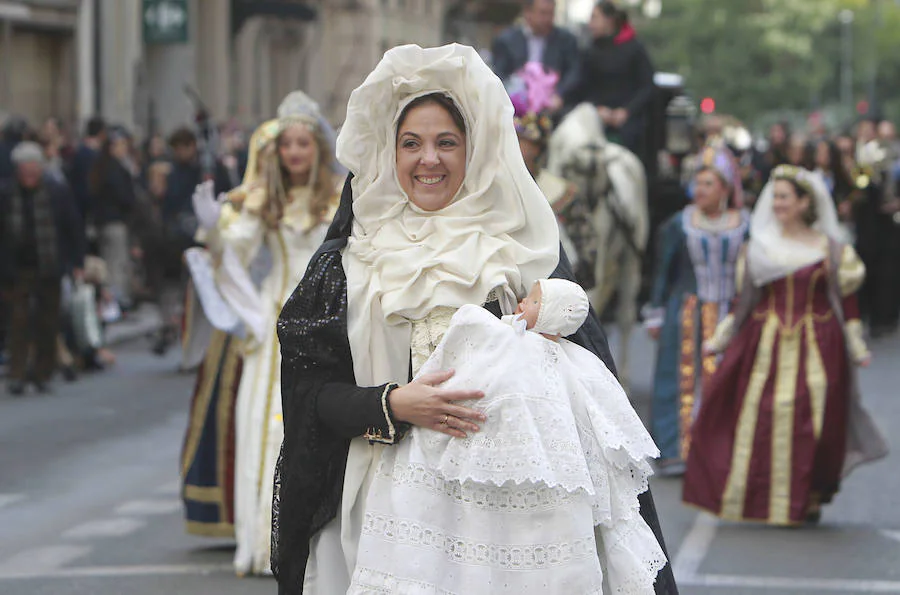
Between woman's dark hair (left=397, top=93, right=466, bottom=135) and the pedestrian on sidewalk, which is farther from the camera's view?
the pedestrian on sidewalk

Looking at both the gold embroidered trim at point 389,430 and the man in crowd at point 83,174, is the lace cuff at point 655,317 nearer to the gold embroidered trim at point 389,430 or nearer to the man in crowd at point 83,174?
the gold embroidered trim at point 389,430

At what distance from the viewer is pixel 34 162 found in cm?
1539

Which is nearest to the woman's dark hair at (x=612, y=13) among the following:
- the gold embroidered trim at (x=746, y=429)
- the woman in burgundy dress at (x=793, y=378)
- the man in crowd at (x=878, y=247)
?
the woman in burgundy dress at (x=793, y=378)

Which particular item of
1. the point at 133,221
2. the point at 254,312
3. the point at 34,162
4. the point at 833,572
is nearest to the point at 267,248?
the point at 254,312

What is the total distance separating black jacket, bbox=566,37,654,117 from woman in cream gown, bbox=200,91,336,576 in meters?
7.60

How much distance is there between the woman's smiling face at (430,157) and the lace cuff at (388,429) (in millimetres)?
486

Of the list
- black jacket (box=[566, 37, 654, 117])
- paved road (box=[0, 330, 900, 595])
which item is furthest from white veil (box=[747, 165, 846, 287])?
black jacket (box=[566, 37, 654, 117])

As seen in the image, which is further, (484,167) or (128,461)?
(128,461)

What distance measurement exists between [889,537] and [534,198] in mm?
5286

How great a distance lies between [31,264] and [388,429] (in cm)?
1170

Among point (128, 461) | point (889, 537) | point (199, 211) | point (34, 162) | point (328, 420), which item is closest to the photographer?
point (328, 420)

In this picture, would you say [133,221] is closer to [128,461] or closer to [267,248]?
[128,461]

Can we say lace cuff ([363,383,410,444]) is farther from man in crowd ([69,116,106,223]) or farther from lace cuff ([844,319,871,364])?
man in crowd ([69,116,106,223])

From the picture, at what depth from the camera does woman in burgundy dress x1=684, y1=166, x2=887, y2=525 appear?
9492 millimetres
